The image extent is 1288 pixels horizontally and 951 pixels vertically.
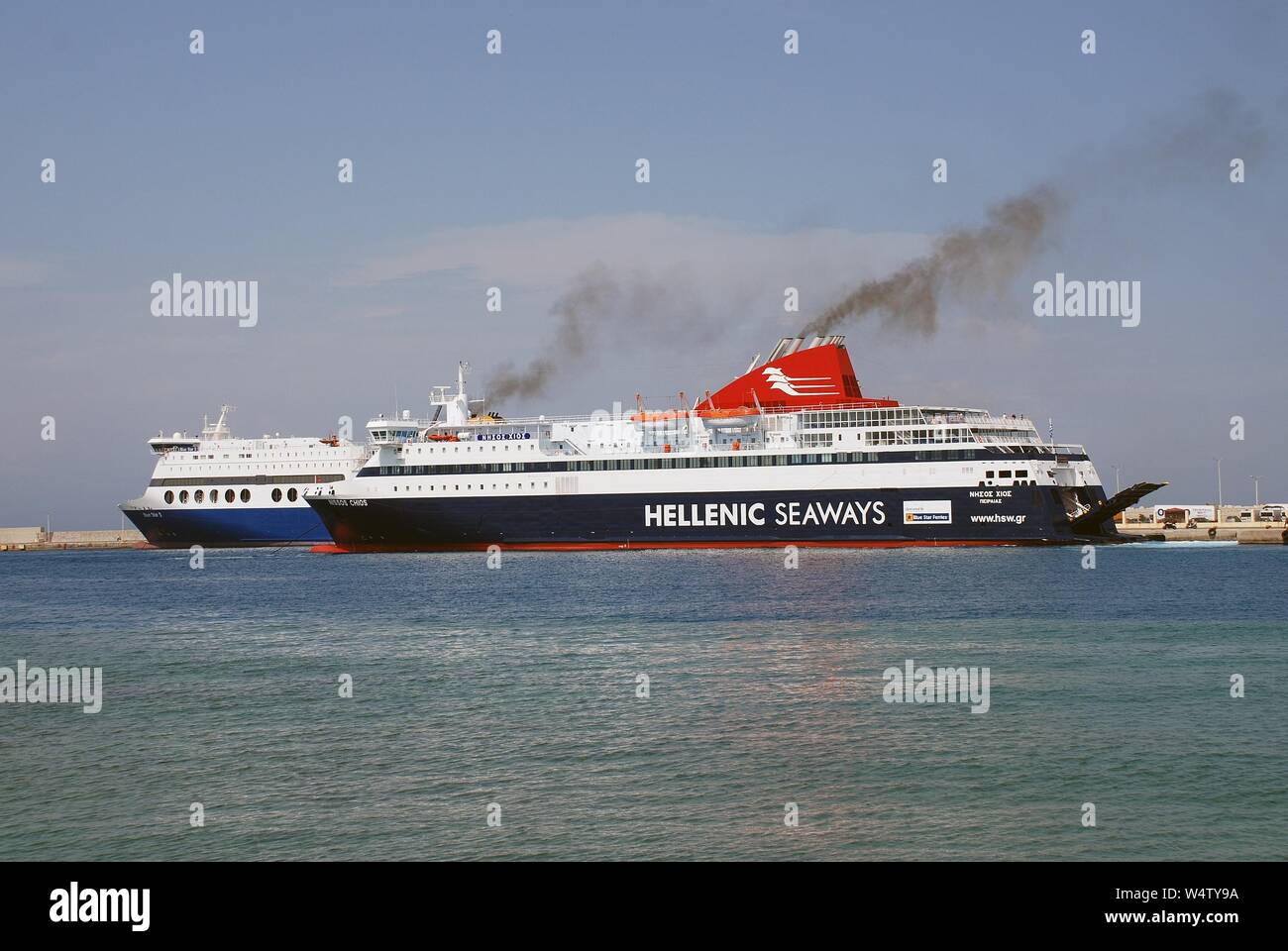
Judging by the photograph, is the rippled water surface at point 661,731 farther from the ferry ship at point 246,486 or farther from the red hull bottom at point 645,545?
the ferry ship at point 246,486

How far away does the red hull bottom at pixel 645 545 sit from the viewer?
189ft

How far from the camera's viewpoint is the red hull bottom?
57.6 metres

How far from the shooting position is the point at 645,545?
6175 centimetres

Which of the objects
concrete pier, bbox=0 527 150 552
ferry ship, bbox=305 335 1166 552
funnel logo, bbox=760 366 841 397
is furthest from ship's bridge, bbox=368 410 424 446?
concrete pier, bbox=0 527 150 552

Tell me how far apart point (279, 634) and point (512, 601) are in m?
8.35

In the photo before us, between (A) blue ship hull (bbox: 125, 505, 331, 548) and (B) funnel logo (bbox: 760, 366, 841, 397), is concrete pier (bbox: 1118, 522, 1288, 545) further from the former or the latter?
(A) blue ship hull (bbox: 125, 505, 331, 548)

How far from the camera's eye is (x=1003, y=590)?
3941cm

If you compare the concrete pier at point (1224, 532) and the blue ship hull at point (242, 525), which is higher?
the blue ship hull at point (242, 525)

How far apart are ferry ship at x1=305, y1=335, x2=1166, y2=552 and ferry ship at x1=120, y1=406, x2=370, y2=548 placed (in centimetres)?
1091

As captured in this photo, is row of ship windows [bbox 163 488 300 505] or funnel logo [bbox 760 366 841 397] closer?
funnel logo [bbox 760 366 841 397]

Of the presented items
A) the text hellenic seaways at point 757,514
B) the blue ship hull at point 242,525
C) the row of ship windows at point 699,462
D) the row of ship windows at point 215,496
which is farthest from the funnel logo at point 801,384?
the row of ship windows at point 215,496

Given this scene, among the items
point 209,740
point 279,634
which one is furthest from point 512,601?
point 209,740

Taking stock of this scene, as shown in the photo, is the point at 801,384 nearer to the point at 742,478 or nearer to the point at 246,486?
the point at 742,478

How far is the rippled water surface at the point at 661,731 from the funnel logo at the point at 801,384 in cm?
2530
